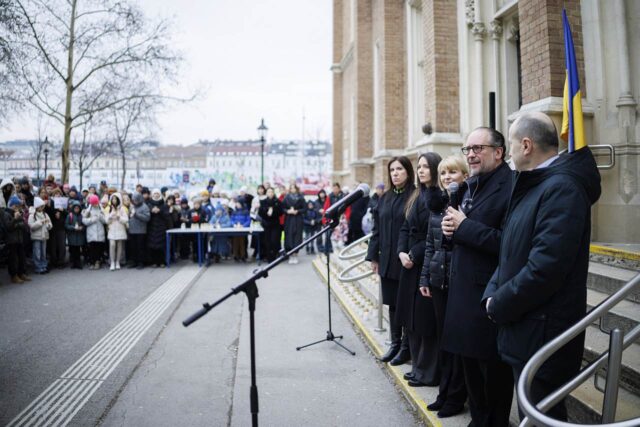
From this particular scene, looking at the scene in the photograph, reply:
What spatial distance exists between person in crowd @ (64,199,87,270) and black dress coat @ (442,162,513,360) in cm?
1139

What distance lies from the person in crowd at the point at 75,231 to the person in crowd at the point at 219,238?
11.1 ft

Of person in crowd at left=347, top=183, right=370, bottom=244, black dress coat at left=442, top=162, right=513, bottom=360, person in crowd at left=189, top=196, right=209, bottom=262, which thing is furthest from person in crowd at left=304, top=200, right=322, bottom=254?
black dress coat at left=442, top=162, right=513, bottom=360

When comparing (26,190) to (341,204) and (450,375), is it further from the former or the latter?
(450,375)

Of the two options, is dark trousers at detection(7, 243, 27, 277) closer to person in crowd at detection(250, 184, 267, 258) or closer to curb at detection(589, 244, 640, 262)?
person in crowd at detection(250, 184, 267, 258)

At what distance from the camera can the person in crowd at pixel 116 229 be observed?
12.1 metres

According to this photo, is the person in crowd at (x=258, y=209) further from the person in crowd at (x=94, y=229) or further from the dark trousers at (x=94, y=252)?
the dark trousers at (x=94, y=252)

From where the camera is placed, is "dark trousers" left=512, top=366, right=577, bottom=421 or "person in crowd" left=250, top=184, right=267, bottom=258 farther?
"person in crowd" left=250, top=184, right=267, bottom=258

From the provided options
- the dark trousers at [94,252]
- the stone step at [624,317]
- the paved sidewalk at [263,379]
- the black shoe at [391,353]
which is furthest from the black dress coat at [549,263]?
the dark trousers at [94,252]

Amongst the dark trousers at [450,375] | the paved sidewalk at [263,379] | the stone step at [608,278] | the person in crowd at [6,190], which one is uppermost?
the person in crowd at [6,190]

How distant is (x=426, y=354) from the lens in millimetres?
4230

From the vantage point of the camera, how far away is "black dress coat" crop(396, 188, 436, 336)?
13.3ft

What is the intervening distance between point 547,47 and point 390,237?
3.30m

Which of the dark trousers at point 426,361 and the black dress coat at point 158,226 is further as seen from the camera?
the black dress coat at point 158,226

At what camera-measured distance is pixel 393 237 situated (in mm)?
4664
